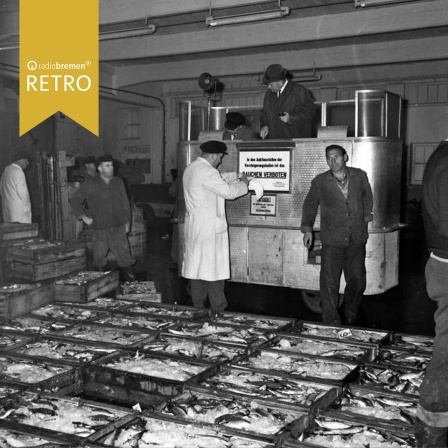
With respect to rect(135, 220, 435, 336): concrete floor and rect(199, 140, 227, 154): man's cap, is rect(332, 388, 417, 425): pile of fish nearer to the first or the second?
rect(135, 220, 435, 336): concrete floor

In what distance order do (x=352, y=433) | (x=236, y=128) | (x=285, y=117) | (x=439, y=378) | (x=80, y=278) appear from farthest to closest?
(x=236, y=128) < (x=285, y=117) < (x=80, y=278) < (x=352, y=433) < (x=439, y=378)

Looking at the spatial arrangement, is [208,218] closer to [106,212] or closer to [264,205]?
[264,205]

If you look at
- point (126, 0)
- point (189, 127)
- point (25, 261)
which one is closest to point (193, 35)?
point (126, 0)

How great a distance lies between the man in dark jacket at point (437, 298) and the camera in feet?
10.7

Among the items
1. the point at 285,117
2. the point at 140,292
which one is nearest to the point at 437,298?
the point at 140,292

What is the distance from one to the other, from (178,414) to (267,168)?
539 cm

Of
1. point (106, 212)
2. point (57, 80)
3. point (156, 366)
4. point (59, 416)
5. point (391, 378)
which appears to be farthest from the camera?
point (106, 212)

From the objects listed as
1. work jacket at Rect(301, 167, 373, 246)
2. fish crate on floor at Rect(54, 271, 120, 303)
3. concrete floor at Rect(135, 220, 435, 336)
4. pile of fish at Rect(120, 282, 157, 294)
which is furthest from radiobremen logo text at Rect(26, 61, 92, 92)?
concrete floor at Rect(135, 220, 435, 336)

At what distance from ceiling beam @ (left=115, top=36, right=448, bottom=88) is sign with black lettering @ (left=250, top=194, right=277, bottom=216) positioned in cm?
978

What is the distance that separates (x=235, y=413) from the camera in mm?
3785

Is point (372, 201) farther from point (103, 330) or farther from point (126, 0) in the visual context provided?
point (126, 0)

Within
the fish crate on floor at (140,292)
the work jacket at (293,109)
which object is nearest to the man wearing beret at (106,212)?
the fish crate on floor at (140,292)

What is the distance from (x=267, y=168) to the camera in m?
8.63

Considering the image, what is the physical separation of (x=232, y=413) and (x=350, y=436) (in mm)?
769
